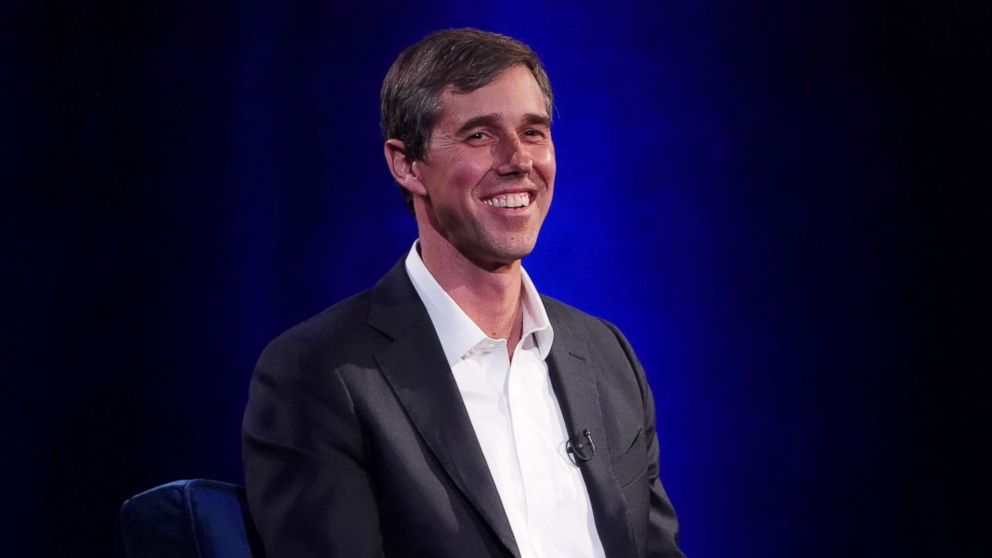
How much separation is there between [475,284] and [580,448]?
1.03ft

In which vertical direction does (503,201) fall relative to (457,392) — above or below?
above

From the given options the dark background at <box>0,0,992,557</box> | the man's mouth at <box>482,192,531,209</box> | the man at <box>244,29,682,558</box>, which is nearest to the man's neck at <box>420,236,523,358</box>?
the man at <box>244,29,682,558</box>

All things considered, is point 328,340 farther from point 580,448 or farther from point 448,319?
point 580,448

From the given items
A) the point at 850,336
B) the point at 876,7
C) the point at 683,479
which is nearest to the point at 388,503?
the point at 683,479

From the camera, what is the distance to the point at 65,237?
229cm

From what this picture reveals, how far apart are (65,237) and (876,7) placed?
1.97 m

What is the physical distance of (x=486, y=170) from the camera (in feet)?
5.70

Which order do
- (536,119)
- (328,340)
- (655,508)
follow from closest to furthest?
1. (328,340)
2. (536,119)
3. (655,508)

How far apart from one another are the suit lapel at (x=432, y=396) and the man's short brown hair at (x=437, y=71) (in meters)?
0.25

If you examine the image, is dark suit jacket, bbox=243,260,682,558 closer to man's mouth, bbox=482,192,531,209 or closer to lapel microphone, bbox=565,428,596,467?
lapel microphone, bbox=565,428,596,467

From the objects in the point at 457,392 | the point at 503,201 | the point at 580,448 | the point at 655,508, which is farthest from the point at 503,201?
the point at 655,508

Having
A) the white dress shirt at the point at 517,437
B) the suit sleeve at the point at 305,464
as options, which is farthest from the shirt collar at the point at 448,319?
the suit sleeve at the point at 305,464

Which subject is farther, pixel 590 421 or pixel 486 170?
pixel 590 421

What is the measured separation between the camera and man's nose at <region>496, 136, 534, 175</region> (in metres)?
1.74
